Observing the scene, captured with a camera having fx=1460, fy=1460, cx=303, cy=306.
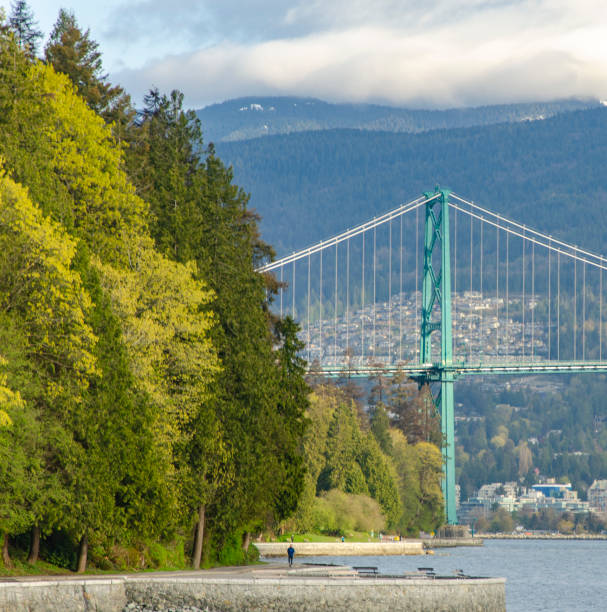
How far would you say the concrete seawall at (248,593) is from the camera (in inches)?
1428

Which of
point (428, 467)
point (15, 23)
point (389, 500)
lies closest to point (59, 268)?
point (15, 23)

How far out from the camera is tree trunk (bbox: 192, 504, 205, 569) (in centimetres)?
5058

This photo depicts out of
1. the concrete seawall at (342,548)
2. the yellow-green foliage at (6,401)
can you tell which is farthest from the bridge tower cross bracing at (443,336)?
the yellow-green foliage at (6,401)

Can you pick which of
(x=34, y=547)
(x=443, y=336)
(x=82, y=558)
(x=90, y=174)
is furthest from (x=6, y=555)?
(x=443, y=336)

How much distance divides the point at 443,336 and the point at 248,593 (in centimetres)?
8628

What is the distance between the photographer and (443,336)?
412 ft

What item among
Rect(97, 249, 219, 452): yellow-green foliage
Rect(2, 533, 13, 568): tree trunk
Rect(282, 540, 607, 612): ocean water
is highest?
Rect(97, 249, 219, 452): yellow-green foliage

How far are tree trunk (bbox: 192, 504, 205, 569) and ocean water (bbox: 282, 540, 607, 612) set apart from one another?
13326mm

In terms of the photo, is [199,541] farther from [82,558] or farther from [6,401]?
[6,401]

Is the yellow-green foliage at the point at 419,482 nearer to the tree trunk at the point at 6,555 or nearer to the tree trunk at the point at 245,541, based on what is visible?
the tree trunk at the point at 245,541

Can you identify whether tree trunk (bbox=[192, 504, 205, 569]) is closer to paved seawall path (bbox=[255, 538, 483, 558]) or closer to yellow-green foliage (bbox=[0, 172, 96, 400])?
yellow-green foliage (bbox=[0, 172, 96, 400])

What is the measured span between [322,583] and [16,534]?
28.8 ft

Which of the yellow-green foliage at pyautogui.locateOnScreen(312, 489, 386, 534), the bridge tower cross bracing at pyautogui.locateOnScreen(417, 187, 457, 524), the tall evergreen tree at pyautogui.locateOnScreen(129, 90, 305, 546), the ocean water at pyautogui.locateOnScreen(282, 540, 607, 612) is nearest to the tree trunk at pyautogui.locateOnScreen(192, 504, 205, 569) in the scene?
the tall evergreen tree at pyautogui.locateOnScreen(129, 90, 305, 546)

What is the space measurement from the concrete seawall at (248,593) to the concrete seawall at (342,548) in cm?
3731
